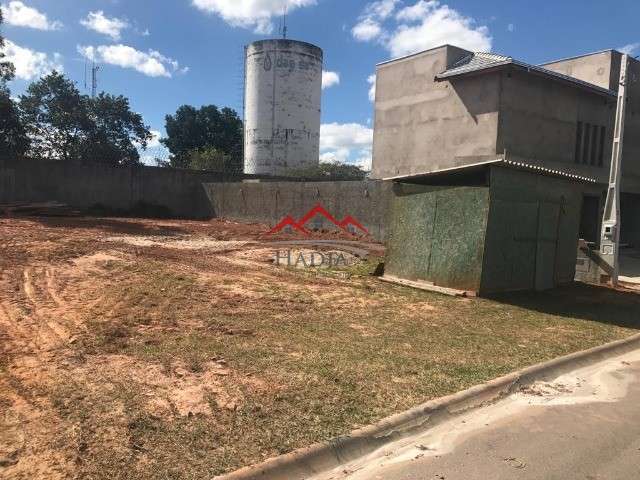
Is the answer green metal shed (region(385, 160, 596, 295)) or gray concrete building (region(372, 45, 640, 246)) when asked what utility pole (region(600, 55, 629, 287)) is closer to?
green metal shed (region(385, 160, 596, 295))

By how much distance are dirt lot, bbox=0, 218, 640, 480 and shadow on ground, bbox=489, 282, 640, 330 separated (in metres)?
0.06

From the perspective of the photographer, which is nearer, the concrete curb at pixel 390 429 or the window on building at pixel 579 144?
the concrete curb at pixel 390 429

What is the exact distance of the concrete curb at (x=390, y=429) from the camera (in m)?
3.50

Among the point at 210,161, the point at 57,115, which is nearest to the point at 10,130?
the point at 57,115

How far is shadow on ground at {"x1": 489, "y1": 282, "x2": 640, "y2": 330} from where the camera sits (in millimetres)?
8977

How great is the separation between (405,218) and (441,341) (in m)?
4.74

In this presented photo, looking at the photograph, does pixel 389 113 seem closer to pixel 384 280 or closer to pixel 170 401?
pixel 384 280

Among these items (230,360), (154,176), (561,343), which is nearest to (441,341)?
(561,343)

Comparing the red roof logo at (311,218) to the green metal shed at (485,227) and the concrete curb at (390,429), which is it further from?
the concrete curb at (390,429)

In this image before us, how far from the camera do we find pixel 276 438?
387 centimetres

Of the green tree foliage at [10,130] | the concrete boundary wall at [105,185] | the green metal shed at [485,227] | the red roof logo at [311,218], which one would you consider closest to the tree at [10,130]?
the green tree foliage at [10,130]

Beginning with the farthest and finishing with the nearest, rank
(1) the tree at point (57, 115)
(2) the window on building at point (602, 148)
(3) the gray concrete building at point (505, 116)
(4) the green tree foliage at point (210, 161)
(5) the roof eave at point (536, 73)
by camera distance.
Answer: (4) the green tree foliage at point (210, 161) < (1) the tree at point (57, 115) < (2) the window on building at point (602, 148) < (3) the gray concrete building at point (505, 116) < (5) the roof eave at point (536, 73)

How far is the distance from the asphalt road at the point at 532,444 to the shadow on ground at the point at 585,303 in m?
3.84

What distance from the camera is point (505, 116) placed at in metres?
18.3
